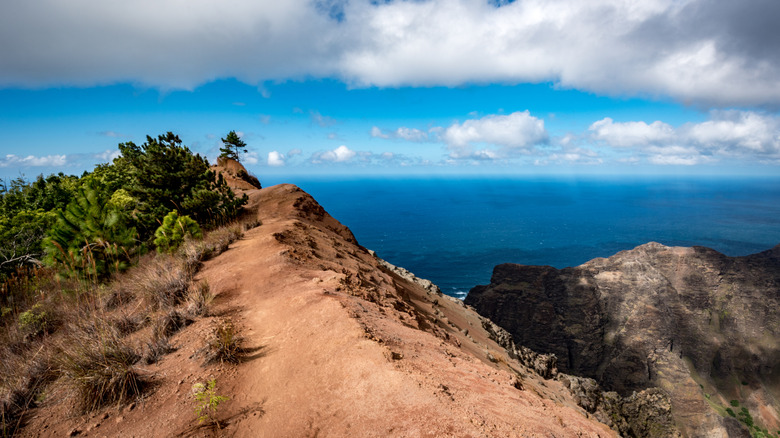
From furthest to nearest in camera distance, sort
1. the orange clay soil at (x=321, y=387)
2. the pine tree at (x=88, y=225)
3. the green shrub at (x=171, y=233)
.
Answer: the pine tree at (x=88, y=225)
the green shrub at (x=171, y=233)
the orange clay soil at (x=321, y=387)

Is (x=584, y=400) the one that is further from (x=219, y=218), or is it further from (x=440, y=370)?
(x=219, y=218)

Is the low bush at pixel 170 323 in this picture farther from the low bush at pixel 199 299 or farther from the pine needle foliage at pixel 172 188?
the pine needle foliage at pixel 172 188

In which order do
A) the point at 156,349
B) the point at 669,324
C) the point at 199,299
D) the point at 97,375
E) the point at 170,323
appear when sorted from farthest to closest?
the point at 669,324
the point at 199,299
the point at 170,323
the point at 156,349
the point at 97,375

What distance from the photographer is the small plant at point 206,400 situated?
12.7 ft

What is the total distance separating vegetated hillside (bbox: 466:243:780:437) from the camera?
4734 cm

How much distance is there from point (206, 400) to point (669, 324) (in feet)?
246

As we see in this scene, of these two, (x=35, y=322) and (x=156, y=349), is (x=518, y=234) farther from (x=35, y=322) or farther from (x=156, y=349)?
(x=35, y=322)

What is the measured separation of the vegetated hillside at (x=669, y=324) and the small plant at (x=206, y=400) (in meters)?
61.1

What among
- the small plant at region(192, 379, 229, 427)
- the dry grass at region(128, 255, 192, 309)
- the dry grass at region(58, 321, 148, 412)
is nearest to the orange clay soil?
the small plant at region(192, 379, 229, 427)

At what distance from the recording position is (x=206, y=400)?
4.08 meters

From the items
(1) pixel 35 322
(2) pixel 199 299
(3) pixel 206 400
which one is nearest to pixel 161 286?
(2) pixel 199 299

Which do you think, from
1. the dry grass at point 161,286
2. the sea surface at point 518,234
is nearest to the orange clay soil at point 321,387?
the dry grass at point 161,286

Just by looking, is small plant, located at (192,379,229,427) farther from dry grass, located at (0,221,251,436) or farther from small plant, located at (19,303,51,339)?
small plant, located at (19,303,51,339)

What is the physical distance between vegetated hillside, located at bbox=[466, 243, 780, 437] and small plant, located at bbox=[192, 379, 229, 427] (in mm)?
61087
